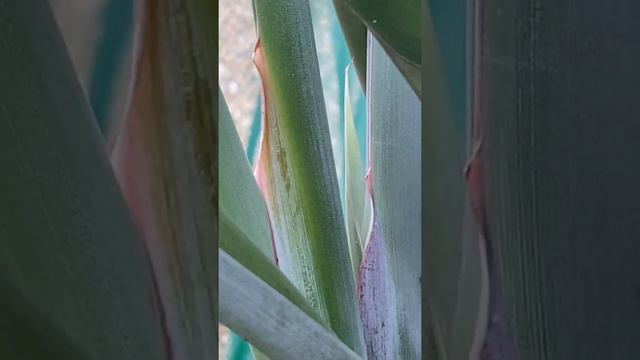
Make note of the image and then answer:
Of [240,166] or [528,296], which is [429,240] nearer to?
[528,296]

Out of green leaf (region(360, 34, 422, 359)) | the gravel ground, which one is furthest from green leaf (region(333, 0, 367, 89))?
the gravel ground

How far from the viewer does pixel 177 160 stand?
12cm

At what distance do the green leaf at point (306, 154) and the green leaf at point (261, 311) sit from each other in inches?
3.9

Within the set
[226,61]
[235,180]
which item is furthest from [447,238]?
[226,61]

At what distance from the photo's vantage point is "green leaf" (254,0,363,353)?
318mm

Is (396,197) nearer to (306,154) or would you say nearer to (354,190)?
(306,154)

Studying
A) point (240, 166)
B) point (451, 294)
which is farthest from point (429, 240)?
point (240, 166)

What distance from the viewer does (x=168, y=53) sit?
0.38ft

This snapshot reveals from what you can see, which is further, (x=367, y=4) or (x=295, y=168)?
(x=295, y=168)

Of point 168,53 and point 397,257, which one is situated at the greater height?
point 168,53

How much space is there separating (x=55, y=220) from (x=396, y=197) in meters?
0.23

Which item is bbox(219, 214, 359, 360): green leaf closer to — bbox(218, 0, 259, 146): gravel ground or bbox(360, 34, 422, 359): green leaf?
bbox(360, 34, 422, 359): green leaf

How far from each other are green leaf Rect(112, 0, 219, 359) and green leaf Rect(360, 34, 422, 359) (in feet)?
0.63

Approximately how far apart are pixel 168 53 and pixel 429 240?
0.15 ft
